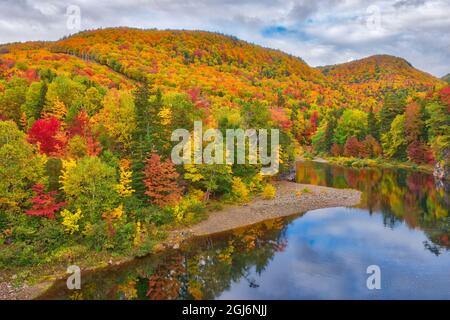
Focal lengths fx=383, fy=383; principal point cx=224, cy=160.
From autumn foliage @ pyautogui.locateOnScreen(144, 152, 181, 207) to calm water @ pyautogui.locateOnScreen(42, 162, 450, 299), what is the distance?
179 inches

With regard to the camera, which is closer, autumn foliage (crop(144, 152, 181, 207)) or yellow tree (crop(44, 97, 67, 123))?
autumn foliage (crop(144, 152, 181, 207))

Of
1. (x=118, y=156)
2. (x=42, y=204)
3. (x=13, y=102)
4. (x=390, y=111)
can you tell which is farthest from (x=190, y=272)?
(x=390, y=111)

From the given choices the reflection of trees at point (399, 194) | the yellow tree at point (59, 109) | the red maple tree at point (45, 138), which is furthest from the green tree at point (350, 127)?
the red maple tree at point (45, 138)

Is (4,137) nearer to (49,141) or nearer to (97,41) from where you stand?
(49,141)

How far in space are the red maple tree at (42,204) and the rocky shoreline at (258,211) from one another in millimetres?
5155

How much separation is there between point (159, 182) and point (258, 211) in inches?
480

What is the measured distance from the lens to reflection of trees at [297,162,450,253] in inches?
1419

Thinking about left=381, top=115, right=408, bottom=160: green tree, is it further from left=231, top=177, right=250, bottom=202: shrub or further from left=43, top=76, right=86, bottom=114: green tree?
left=43, top=76, right=86, bottom=114: green tree

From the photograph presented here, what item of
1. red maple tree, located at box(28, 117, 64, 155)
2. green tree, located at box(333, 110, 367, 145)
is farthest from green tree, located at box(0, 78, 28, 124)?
green tree, located at box(333, 110, 367, 145)

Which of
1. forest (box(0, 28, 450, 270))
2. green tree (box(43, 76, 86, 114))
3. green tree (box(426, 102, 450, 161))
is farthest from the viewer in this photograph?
green tree (box(426, 102, 450, 161))

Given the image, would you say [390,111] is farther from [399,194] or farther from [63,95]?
[63,95]

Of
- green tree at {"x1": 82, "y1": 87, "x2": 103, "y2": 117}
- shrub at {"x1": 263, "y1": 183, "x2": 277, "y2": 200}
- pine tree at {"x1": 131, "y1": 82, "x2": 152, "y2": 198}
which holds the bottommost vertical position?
shrub at {"x1": 263, "y1": 183, "x2": 277, "y2": 200}
